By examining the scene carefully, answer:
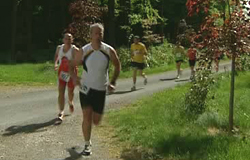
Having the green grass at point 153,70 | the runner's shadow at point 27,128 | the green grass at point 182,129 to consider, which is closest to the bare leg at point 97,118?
the green grass at point 182,129

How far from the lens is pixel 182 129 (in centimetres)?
830

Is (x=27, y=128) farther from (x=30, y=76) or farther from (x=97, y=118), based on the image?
(x=30, y=76)

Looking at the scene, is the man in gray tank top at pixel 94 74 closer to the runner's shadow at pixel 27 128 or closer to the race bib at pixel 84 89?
the race bib at pixel 84 89

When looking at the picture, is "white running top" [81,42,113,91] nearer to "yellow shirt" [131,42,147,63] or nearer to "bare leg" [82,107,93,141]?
"bare leg" [82,107,93,141]

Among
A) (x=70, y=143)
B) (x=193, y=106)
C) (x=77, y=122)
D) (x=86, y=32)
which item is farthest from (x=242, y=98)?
(x=86, y=32)

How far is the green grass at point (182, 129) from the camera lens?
696 cm

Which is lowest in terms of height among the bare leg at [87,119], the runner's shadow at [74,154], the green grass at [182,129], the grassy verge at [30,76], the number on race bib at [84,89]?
the grassy verge at [30,76]

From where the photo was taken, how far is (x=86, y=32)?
20.0 metres

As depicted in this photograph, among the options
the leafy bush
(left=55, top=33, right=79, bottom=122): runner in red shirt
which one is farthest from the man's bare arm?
the leafy bush

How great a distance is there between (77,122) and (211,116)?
2.89m

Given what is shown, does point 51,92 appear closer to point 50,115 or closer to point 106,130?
point 50,115

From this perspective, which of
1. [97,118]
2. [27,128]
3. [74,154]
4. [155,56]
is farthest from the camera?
[155,56]

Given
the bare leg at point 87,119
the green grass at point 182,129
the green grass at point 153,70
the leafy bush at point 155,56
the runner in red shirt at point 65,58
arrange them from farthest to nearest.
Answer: the leafy bush at point 155,56 → the green grass at point 153,70 → the runner in red shirt at point 65,58 → the bare leg at point 87,119 → the green grass at point 182,129

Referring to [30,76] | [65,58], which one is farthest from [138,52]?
[65,58]
